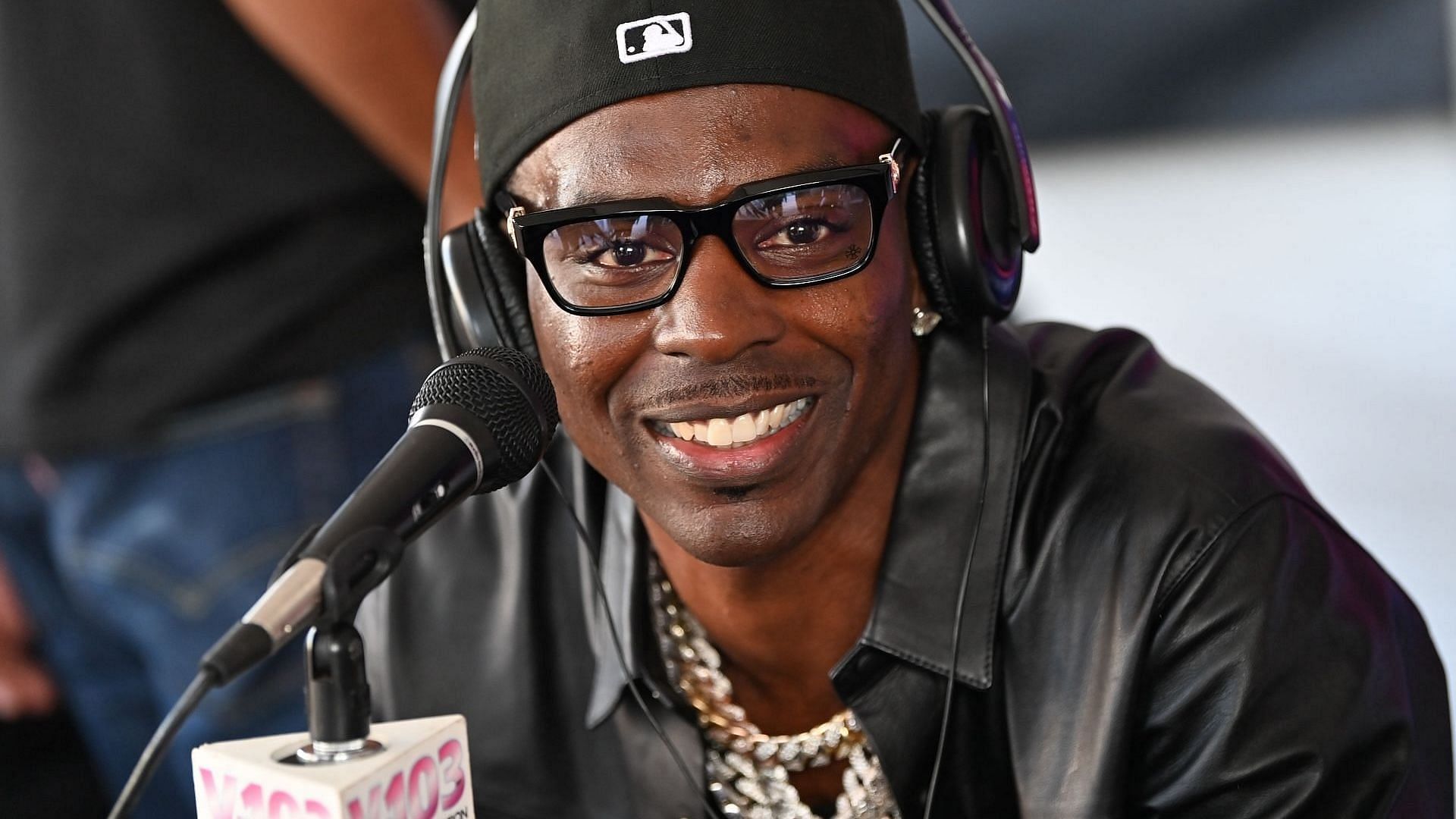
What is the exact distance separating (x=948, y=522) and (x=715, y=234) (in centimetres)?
41

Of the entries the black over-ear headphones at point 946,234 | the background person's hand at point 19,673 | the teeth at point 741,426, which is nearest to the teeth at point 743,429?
the teeth at point 741,426

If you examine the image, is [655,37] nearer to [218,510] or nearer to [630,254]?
[630,254]

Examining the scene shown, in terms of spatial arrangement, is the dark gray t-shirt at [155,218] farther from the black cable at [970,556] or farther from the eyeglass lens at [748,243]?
the black cable at [970,556]

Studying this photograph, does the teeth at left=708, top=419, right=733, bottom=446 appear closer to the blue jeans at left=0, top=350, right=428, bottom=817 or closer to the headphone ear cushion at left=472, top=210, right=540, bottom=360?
the headphone ear cushion at left=472, top=210, right=540, bottom=360

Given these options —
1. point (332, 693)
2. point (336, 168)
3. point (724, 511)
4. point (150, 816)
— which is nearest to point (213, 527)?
point (336, 168)

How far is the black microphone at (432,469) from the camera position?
2.82 ft

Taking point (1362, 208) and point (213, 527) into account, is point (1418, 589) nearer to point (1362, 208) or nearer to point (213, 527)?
point (1362, 208)

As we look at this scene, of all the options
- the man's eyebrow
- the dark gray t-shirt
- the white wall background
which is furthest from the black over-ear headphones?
the white wall background

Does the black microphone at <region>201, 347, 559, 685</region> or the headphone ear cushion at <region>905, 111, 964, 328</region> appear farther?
the headphone ear cushion at <region>905, 111, 964, 328</region>

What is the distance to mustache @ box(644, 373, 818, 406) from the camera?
139 centimetres

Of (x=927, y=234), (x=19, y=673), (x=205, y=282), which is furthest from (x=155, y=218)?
(x=927, y=234)

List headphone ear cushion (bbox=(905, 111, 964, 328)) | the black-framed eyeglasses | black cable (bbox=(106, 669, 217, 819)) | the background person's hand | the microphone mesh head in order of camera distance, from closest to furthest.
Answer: black cable (bbox=(106, 669, 217, 819))
the microphone mesh head
the black-framed eyeglasses
headphone ear cushion (bbox=(905, 111, 964, 328))
the background person's hand

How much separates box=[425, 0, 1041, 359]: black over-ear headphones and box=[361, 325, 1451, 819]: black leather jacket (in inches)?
6.3

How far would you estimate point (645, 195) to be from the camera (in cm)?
137
